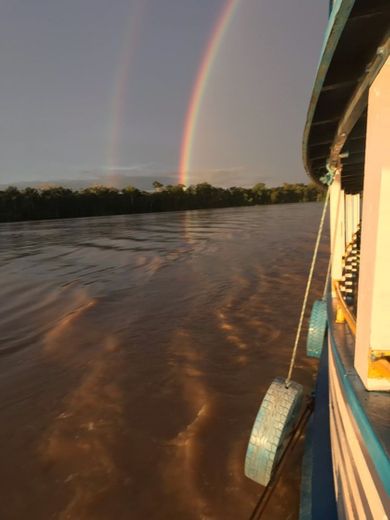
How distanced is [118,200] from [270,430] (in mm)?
84865

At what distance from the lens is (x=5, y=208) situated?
66938mm

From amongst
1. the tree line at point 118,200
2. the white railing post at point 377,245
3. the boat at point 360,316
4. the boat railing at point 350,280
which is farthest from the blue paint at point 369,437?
the tree line at point 118,200

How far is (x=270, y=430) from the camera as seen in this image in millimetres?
3447

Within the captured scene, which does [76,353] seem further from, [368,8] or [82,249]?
[82,249]

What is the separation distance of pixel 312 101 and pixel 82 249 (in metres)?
24.5

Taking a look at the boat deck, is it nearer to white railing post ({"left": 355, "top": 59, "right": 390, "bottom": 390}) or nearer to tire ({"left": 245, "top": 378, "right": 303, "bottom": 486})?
white railing post ({"left": 355, "top": 59, "right": 390, "bottom": 390})

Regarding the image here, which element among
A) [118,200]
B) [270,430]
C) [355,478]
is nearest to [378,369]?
[355,478]

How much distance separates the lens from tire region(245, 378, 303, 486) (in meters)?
3.44

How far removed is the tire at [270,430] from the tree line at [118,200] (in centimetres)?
4656

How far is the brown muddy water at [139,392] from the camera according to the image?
4430mm

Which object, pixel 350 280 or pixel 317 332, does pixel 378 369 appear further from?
pixel 317 332

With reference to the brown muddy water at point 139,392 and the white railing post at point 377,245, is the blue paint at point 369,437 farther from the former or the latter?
the brown muddy water at point 139,392

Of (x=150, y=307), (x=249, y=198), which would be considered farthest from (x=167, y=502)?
(x=249, y=198)

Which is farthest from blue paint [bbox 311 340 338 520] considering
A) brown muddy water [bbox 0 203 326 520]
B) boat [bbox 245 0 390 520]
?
brown muddy water [bbox 0 203 326 520]
